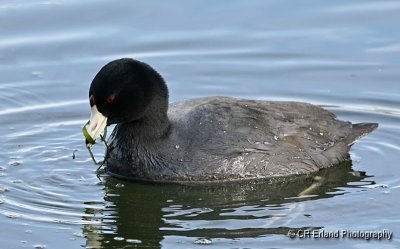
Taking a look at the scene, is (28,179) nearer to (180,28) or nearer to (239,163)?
(239,163)

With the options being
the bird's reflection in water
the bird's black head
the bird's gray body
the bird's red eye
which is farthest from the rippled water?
the bird's red eye

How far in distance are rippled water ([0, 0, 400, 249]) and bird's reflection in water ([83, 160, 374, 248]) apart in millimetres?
19

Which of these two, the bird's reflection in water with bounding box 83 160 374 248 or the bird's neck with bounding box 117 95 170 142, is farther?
the bird's neck with bounding box 117 95 170 142

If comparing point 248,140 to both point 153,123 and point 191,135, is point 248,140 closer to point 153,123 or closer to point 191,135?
point 191,135

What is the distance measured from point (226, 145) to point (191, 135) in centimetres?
36

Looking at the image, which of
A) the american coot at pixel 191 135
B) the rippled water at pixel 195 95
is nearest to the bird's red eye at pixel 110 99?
the american coot at pixel 191 135

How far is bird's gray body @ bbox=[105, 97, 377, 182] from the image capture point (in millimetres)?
11742

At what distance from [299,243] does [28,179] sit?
303 centimetres

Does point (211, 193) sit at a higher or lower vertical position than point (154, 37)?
lower

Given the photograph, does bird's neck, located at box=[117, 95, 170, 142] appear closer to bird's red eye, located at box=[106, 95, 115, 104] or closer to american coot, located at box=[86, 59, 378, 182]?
american coot, located at box=[86, 59, 378, 182]

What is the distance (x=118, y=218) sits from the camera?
10977 mm

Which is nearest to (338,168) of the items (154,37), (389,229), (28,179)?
(389,229)

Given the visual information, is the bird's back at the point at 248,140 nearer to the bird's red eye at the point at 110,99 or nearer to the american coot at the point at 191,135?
the american coot at the point at 191,135

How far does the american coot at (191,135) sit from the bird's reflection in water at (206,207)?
137mm
